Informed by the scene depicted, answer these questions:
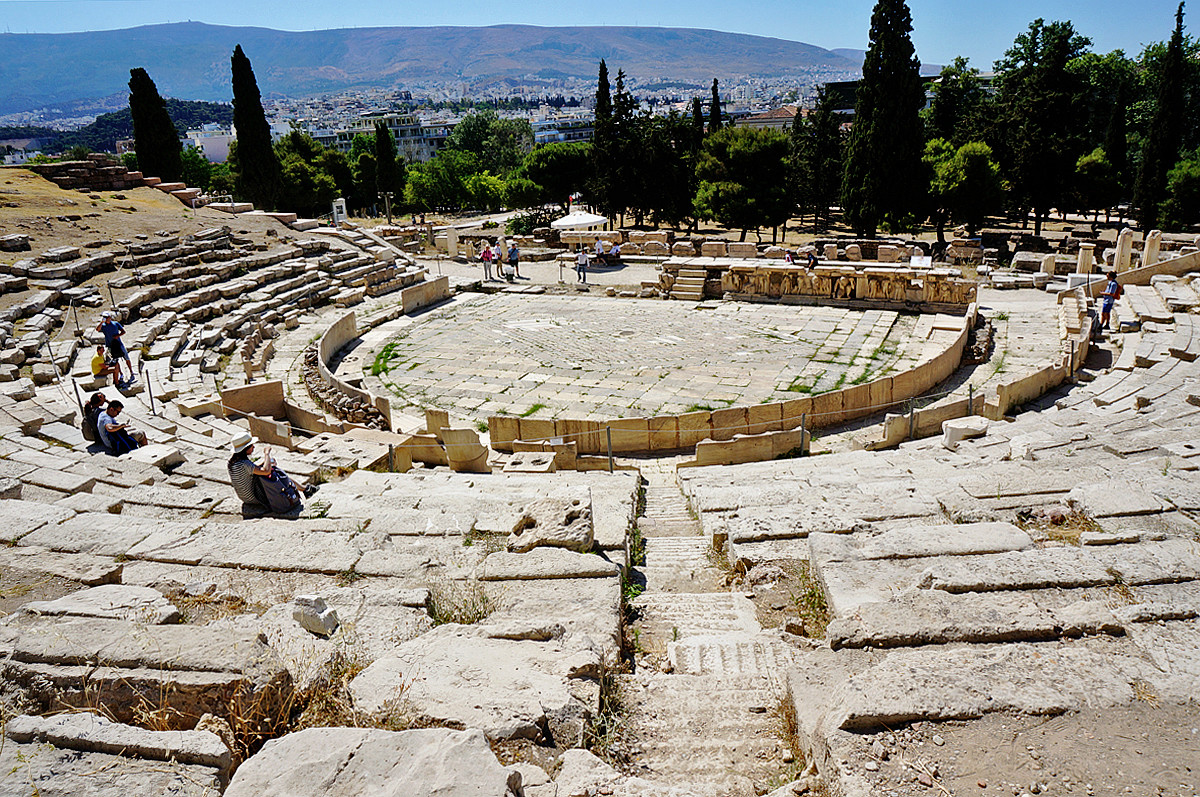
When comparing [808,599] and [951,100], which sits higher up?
[951,100]

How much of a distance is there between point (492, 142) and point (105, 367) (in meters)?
85.9

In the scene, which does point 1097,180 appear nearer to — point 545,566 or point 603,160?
point 603,160

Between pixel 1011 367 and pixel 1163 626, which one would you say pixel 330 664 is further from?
pixel 1011 367

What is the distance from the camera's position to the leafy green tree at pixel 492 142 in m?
91.6

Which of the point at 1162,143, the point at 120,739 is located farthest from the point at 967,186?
the point at 120,739

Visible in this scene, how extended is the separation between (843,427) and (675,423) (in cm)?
340

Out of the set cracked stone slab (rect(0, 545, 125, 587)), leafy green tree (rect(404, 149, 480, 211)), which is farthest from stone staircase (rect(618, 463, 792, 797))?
leafy green tree (rect(404, 149, 480, 211))

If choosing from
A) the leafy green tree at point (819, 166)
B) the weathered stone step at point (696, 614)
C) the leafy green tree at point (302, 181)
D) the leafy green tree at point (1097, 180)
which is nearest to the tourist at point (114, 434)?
the weathered stone step at point (696, 614)

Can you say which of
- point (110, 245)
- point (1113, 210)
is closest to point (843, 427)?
point (110, 245)

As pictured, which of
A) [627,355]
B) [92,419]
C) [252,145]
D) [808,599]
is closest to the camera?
[808,599]

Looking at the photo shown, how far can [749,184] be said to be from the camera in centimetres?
3416

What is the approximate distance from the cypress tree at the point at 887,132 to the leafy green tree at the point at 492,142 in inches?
2061

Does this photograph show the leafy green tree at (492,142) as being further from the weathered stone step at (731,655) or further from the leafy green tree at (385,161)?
the weathered stone step at (731,655)

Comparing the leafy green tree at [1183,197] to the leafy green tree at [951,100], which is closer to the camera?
the leafy green tree at [1183,197]
